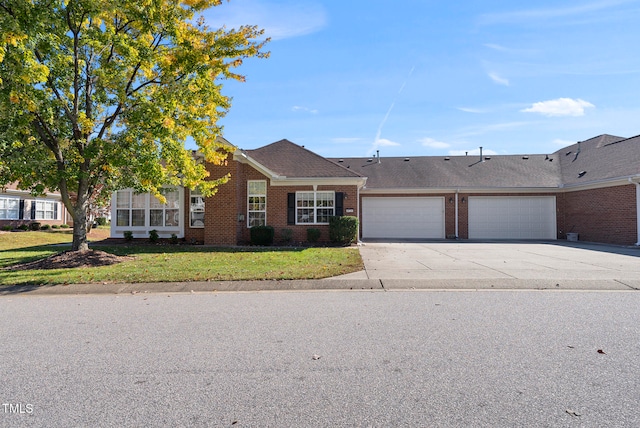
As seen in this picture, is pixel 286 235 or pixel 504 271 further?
pixel 286 235

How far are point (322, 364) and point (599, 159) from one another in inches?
935

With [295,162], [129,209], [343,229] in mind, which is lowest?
[343,229]

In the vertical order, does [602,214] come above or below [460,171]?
below

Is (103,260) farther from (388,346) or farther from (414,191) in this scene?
(414,191)

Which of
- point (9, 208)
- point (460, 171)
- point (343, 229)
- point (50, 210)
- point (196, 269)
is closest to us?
point (196, 269)

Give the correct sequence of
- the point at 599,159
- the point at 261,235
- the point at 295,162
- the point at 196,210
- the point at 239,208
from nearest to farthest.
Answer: the point at 261,235, the point at 239,208, the point at 196,210, the point at 295,162, the point at 599,159

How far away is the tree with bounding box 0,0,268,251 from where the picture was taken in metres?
10.1

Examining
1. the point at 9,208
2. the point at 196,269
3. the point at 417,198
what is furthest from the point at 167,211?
the point at 9,208

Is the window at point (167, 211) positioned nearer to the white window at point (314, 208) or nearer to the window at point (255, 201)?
the window at point (255, 201)

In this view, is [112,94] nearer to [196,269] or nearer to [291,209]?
[196,269]

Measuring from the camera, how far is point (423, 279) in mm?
8812

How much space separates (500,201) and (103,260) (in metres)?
20.1

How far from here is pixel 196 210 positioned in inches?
718

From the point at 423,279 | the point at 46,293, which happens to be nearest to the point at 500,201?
the point at 423,279
